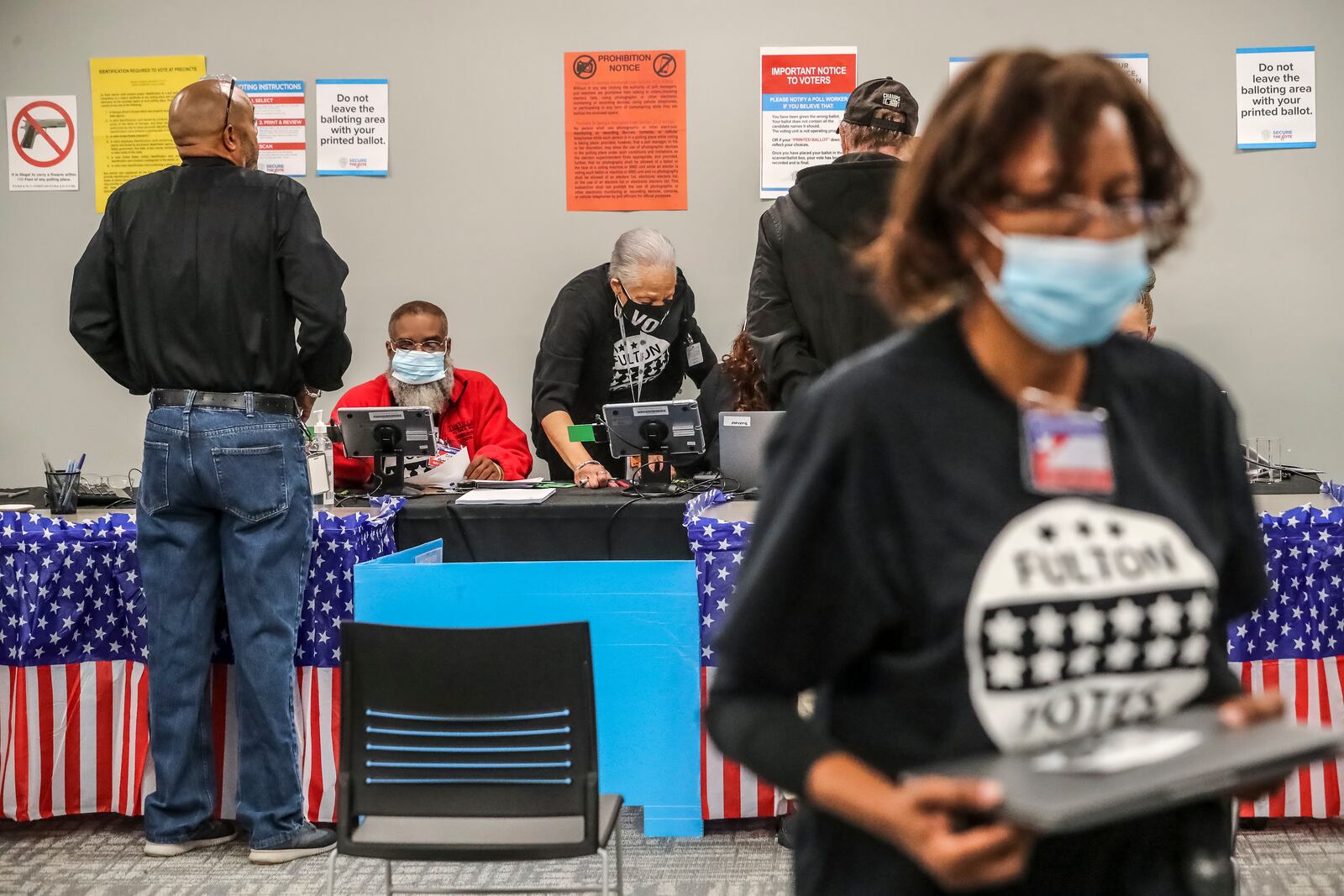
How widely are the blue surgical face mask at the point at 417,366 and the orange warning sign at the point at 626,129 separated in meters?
0.99

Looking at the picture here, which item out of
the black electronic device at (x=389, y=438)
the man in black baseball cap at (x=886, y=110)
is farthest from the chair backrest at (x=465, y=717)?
the black electronic device at (x=389, y=438)

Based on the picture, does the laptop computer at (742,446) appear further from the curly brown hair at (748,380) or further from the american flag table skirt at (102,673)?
the american flag table skirt at (102,673)

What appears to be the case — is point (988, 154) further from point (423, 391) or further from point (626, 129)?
point (626, 129)

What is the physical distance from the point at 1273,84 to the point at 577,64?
2598 mm

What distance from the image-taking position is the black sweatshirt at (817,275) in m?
2.48

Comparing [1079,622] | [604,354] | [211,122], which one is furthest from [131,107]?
[1079,622]

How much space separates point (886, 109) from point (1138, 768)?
6.71 ft

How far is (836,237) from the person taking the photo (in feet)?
8.41

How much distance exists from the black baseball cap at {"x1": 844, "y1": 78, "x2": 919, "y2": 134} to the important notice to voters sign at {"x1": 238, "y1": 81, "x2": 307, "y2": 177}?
2898 millimetres

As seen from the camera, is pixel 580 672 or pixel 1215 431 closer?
pixel 1215 431

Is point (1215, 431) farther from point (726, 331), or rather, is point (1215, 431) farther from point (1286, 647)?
point (726, 331)

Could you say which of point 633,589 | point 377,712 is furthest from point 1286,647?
point 377,712

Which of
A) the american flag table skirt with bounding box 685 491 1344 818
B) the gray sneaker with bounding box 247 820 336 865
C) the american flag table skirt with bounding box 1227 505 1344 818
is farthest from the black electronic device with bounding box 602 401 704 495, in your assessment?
the american flag table skirt with bounding box 1227 505 1344 818

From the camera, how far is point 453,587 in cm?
263
